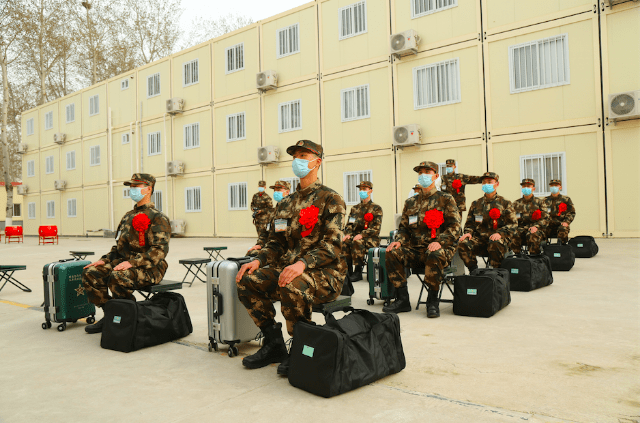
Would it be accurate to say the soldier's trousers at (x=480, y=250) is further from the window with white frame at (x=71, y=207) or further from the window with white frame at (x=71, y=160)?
the window with white frame at (x=71, y=160)

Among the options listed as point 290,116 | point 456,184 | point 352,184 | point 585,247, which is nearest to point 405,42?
point 352,184

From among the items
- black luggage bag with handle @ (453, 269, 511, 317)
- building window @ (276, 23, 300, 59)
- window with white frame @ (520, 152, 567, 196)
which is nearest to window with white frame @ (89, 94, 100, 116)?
building window @ (276, 23, 300, 59)

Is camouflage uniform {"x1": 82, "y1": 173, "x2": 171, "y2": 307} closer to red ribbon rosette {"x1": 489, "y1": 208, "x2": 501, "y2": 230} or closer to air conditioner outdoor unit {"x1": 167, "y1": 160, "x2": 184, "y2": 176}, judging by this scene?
red ribbon rosette {"x1": 489, "y1": 208, "x2": 501, "y2": 230}

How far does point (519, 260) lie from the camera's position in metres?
7.29

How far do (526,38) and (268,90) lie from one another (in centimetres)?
1095

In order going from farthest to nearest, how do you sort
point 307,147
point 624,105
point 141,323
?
point 624,105 → point 141,323 → point 307,147

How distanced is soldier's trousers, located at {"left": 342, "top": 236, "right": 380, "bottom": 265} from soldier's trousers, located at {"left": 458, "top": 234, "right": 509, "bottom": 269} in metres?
1.50

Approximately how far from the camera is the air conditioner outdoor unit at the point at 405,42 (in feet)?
53.4

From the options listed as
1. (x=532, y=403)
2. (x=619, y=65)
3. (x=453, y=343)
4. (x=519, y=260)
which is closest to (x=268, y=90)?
(x=619, y=65)

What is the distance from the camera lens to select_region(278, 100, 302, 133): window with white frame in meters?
20.2

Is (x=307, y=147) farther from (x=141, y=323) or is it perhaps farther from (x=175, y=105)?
(x=175, y=105)

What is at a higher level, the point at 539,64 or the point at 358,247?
the point at 539,64

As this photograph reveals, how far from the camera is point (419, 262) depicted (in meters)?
6.15

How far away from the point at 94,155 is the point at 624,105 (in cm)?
2874
